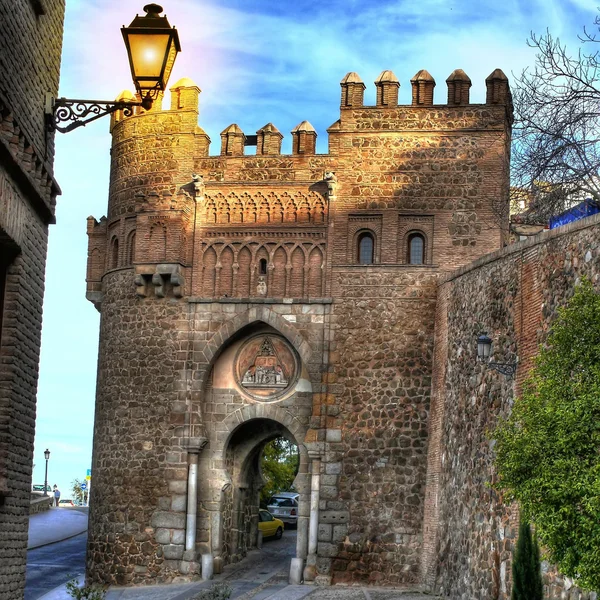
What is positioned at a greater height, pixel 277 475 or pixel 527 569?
pixel 277 475

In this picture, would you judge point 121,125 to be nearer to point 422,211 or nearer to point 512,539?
point 422,211

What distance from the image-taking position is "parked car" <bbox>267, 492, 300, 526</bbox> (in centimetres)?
3409

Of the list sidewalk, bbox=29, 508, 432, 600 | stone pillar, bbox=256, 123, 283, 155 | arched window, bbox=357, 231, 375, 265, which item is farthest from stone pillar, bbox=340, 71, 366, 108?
sidewalk, bbox=29, 508, 432, 600

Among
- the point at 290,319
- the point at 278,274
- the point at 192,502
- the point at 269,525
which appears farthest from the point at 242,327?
the point at 269,525

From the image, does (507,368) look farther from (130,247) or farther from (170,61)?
(170,61)

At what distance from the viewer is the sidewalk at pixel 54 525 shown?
32822 millimetres

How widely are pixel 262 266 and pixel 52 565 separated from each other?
343 inches

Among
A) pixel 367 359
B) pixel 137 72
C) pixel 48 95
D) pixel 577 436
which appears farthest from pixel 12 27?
pixel 367 359

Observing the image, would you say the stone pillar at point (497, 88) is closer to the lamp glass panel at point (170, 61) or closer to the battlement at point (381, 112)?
the battlement at point (381, 112)

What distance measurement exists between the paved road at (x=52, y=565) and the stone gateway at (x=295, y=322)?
4.84 feet

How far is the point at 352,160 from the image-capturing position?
2431 cm

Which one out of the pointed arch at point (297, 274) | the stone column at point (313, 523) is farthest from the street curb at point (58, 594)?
the pointed arch at point (297, 274)

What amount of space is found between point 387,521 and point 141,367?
551cm

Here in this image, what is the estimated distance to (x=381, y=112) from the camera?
24438mm
